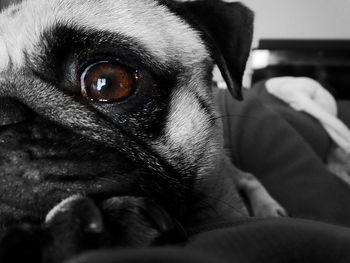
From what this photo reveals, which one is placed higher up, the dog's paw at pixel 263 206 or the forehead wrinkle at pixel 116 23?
the forehead wrinkle at pixel 116 23

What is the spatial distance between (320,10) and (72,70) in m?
4.53

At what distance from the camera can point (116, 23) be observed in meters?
0.91

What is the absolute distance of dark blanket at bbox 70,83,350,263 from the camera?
501mm

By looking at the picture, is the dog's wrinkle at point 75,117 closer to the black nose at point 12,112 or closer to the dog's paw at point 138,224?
the black nose at point 12,112

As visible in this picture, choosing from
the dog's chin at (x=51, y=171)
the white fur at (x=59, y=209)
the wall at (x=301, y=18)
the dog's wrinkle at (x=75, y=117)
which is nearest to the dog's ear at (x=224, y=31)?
the dog's wrinkle at (x=75, y=117)

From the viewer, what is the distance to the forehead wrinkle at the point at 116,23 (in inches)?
35.0

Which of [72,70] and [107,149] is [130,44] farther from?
[107,149]

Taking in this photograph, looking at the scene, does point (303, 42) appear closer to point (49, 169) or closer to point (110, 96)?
point (110, 96)

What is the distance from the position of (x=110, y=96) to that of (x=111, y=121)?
0.05 meters

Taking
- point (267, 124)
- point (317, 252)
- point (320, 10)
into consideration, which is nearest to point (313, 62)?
point (320, 10)

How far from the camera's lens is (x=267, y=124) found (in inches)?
73.3

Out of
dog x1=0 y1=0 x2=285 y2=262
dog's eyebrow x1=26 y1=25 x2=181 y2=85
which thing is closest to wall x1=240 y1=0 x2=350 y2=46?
dog x1=0 y1=0 x2=285 y2=262

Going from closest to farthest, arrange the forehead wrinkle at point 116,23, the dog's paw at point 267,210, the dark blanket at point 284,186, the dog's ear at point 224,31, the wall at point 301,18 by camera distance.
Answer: the dark blanket at point 284,186
the forehead wrinkle at point 116,23
the dog's ear at point 224,31
the dog's paw at point 267,210
the wall at point 301,18

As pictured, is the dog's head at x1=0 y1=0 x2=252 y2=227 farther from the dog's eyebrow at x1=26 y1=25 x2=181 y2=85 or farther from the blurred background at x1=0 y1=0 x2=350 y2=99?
the blurred background at x1=0 y1=0 x2=350 y2=99
